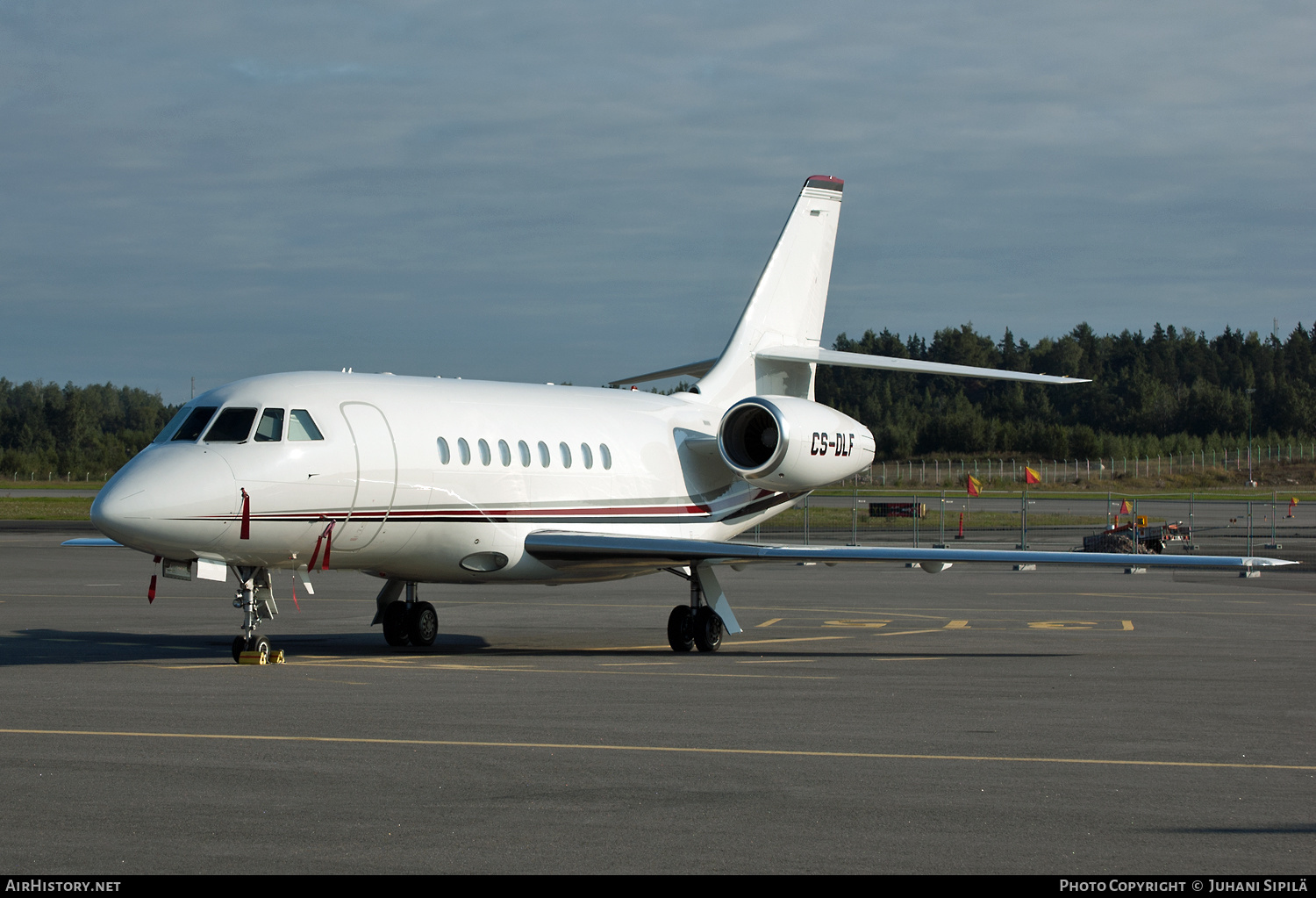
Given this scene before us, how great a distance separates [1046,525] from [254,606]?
146ft

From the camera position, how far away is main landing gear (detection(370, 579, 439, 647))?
62.8ft

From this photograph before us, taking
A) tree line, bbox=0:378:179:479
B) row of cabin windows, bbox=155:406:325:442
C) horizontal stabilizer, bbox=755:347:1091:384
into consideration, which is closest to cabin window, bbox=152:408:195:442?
row of cabin windows, bbox=155:406:325:442

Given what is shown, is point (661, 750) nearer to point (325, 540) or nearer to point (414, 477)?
point (325, 540)

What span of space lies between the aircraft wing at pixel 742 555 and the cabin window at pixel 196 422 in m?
4.44

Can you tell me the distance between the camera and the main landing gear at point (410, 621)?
19156 millimetres

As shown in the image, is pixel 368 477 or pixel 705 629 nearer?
pixel 368 477

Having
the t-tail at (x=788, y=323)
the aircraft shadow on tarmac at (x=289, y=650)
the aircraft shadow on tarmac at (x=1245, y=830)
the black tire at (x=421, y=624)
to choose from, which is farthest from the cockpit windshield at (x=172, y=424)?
the aircraft shadow on tarmac at (x=1245, y=830)

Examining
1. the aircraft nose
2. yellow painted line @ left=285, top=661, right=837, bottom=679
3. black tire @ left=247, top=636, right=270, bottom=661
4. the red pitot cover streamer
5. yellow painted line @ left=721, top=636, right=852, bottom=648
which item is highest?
the aircraft nose

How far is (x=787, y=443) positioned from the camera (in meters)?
20.6

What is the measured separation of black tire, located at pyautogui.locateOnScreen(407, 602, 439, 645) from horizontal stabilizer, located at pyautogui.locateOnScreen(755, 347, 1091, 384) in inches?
274

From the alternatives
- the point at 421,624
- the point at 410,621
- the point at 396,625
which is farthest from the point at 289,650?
the point at 421,624

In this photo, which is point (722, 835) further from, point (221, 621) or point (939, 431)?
point (939, 431)

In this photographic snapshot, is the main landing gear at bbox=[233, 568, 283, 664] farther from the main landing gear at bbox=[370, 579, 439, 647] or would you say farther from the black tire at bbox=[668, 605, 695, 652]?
the black tire at bbox=[668, 605, 695, 652]

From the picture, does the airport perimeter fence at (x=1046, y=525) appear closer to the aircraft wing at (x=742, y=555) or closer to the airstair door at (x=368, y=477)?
the aircraft wing at (x=742, y=555)
